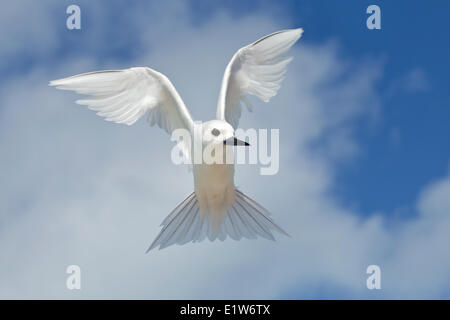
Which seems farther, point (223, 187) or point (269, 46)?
point (269, 46)

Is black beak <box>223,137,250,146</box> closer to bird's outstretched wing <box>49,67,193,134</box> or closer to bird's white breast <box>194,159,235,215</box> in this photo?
bird's white breast <box>194,159,235,215</box>

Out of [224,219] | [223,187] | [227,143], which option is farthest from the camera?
[224,219]

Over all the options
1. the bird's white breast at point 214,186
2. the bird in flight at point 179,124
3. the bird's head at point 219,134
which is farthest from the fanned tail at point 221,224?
the bird's head at point 219,134

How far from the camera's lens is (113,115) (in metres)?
7.15

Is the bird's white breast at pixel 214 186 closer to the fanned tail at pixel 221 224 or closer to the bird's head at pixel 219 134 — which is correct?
the fanned tail at pixel 221 224

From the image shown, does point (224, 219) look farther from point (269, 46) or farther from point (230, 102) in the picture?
point (269, 46)

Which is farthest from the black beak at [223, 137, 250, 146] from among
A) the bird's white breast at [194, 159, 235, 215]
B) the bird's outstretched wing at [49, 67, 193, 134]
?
the bird's outstretched wing at [49, 67, 193, 134]

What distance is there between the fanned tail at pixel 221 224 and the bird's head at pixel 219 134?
96cm

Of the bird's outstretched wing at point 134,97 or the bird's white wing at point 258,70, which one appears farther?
the bird's white wing at point 258,70

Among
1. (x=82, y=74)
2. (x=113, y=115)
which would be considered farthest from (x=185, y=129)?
(x=82, y=74)

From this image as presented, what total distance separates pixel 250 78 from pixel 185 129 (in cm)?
130

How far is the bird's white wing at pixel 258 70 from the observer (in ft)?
25.1

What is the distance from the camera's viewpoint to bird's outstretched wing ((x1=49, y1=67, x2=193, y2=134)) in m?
6.97

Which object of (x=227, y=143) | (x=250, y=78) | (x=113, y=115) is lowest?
(x=227, y=143)
